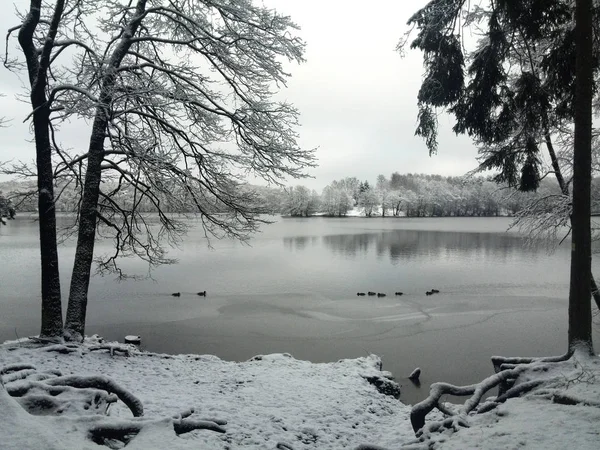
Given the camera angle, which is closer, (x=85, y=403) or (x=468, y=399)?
(x=85, y=403)

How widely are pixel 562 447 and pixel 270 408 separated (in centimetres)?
418

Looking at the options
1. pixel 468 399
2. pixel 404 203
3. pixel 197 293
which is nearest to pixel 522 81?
pixel 468 399

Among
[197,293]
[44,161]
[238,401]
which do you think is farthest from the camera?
[197,293]

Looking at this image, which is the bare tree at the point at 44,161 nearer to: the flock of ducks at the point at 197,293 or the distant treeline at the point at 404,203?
the flock of ducks at the point at 197,293

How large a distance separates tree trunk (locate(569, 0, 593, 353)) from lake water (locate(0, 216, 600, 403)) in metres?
4.49

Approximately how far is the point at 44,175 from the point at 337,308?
44.2 ft

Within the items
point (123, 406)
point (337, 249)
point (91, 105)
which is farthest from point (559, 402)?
point (337, 249)

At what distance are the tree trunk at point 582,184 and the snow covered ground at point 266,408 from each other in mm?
597

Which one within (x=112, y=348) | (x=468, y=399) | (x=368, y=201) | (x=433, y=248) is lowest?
(x=433, y=248)

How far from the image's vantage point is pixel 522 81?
6.64 metres

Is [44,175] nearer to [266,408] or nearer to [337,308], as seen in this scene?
[266,408]

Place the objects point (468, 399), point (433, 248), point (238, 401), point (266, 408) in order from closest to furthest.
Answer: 1. point (468, 399)
2. point (266, 408)
3. point (238, 401)
4. point (433, 248)

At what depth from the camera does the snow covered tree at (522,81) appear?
583 centimetres

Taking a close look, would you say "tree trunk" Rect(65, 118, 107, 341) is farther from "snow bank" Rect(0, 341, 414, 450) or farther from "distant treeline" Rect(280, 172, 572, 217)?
"distant treeline" Rect(280, 172, 572, 217)
